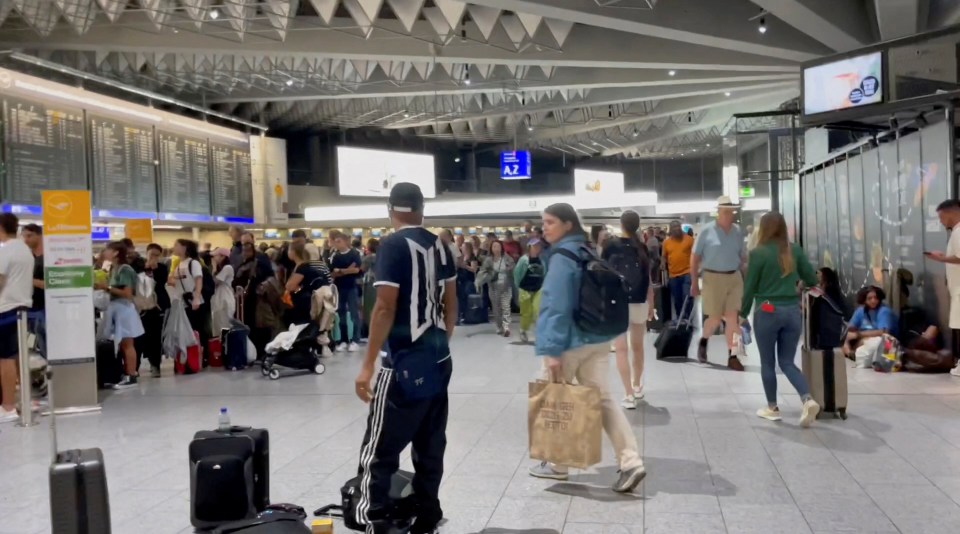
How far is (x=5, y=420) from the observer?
6.77 metres

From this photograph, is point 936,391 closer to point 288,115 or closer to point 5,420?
point 5,420

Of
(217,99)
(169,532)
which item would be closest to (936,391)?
(169,532)

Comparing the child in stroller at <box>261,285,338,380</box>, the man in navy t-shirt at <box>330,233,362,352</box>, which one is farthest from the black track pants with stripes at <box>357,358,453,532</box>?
the man in navy t-shirt at <box>330,233,362,352</box>

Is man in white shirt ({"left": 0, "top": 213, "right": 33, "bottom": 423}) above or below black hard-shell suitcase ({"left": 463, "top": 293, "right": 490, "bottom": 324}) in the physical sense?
above

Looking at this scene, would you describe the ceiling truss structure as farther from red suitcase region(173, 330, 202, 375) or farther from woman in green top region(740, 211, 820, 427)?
red suitcase region(173, 330, 202, 375)

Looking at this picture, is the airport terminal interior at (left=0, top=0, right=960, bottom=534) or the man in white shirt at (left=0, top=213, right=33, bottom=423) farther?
the man in white shirt at (left=0, top=213, right=33, bottom=423)

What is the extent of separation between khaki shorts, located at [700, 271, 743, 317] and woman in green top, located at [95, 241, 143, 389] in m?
6.11

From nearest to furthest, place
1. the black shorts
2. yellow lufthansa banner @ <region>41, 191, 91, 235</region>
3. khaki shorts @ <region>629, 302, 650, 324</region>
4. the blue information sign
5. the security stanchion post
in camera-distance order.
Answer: khaki shorts @ <region>629, 302, 650, 324</region> → the security stanchion post → the black shorts → yellow lufthansa banner @ <region>41, 191, 91, 235</region> → the blue information sign

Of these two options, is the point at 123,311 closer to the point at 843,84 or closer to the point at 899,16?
the point at 843,84

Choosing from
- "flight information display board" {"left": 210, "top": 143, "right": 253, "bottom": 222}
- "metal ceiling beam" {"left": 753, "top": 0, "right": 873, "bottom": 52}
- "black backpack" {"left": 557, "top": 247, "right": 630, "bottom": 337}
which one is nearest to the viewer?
"black backpack" {"left": 557, "top": 247, "right": 630, "bottom": 337}

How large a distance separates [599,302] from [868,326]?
593cm

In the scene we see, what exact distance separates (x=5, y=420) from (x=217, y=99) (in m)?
12.0

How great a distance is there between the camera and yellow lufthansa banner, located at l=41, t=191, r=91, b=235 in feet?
22.6

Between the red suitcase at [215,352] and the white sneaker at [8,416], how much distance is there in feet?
9.47
